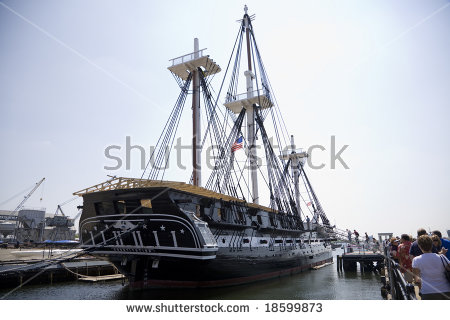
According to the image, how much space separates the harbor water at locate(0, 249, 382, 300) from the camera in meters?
16.6

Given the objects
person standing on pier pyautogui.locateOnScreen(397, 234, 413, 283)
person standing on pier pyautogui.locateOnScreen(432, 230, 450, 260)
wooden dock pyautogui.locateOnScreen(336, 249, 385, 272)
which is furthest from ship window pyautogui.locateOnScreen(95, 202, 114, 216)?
wooden dock pyautogui.locateOnScreen(336, 249, 385, 272)

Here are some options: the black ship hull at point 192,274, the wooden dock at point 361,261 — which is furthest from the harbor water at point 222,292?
the wooden dock at point 361,261

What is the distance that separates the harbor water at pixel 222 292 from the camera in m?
16.6

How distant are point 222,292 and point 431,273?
13.8 meters

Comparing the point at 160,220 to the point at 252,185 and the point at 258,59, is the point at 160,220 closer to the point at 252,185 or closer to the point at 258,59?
the point at 252,185

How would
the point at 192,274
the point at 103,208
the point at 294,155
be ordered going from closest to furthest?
the point at 192,274
the point at 103,208
the point at 294,155

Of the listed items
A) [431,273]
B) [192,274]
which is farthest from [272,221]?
[431,273]

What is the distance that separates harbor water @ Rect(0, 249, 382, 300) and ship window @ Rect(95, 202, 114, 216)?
4.83 metres

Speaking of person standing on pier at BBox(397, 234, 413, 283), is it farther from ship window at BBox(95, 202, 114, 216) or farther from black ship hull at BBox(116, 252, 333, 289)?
ship window at BBox(95, 202, 114, 216)

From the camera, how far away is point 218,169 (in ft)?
95.3

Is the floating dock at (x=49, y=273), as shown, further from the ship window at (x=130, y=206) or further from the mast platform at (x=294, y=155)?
the mast platform at (x=294, y=155)

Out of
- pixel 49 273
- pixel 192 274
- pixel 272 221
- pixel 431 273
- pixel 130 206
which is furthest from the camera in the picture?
pixel 272 221

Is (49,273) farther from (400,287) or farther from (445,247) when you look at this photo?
(445,247)

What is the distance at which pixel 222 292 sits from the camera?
17531mm
